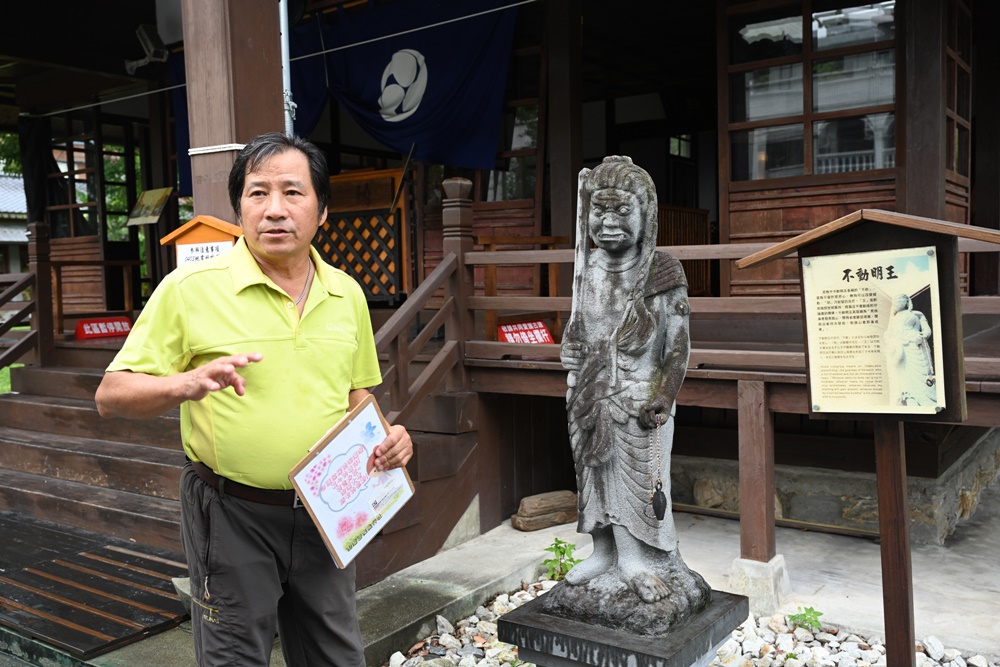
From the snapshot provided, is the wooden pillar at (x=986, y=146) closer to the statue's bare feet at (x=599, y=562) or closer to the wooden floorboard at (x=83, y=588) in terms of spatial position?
the statue's bare feet at (x=599, y=562)

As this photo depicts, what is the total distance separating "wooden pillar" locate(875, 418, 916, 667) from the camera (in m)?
2.96

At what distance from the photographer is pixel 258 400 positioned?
85.8 inches

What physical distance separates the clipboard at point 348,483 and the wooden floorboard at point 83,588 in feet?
7.79

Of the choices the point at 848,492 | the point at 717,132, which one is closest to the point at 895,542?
the point at 848,492

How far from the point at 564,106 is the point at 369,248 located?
2.65 meters

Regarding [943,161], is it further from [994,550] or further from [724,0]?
[994,550]

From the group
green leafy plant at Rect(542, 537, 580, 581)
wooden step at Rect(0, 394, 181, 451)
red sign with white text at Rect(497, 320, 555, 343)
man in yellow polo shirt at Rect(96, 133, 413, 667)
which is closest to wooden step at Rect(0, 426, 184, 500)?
wooden step at Rect(0, 394, 181, 451)

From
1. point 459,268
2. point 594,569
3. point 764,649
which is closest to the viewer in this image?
point 594,569

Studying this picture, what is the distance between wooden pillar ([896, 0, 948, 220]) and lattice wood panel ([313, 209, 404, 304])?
4.61m

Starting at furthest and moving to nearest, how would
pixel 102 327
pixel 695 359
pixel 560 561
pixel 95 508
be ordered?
1. pixel 102 327
2. pixel 95 508
3. pixel 560 561
4. pixel 695 359

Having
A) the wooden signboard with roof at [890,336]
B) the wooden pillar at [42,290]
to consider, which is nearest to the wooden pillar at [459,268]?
the wooden signboard with roof at [890,336]

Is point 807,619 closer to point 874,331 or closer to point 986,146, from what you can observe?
point 874,331

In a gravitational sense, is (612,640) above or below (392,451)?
below

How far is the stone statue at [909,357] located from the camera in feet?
9.18
